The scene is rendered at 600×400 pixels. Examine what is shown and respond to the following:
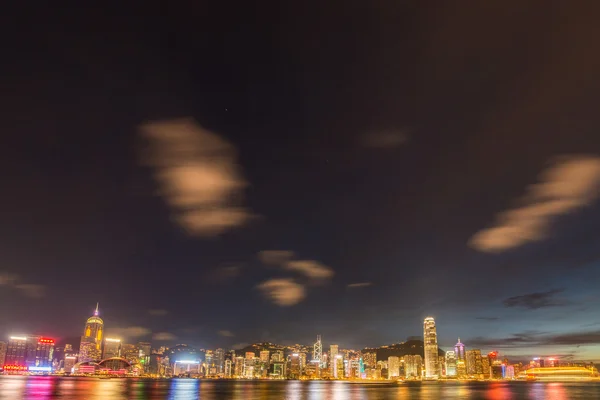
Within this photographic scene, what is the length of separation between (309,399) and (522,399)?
54137 millimetres

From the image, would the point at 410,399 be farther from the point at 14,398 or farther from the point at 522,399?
the point at 14,398

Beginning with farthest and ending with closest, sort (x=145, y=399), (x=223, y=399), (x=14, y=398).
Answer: (x=223, y=399) < (x=145, y=399) < (x=14, y=398)

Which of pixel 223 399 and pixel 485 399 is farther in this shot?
pixel 485 399

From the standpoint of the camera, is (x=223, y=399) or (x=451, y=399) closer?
(x=223, y=399)

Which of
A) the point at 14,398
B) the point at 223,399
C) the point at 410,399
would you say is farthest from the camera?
the point at 410,399

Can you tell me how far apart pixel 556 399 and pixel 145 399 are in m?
96.7

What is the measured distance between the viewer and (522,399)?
106 m

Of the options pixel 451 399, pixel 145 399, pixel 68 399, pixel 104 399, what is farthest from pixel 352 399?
pixel 68 399

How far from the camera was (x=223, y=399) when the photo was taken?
94562mm

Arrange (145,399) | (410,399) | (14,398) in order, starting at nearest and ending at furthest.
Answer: (14,398)
(145,399)
(410,399)

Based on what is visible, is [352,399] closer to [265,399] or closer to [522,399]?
[265,399]

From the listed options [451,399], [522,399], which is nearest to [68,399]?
[451,399]

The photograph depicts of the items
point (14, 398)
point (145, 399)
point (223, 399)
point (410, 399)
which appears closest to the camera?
point (14, 398)

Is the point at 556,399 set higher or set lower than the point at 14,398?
lower
